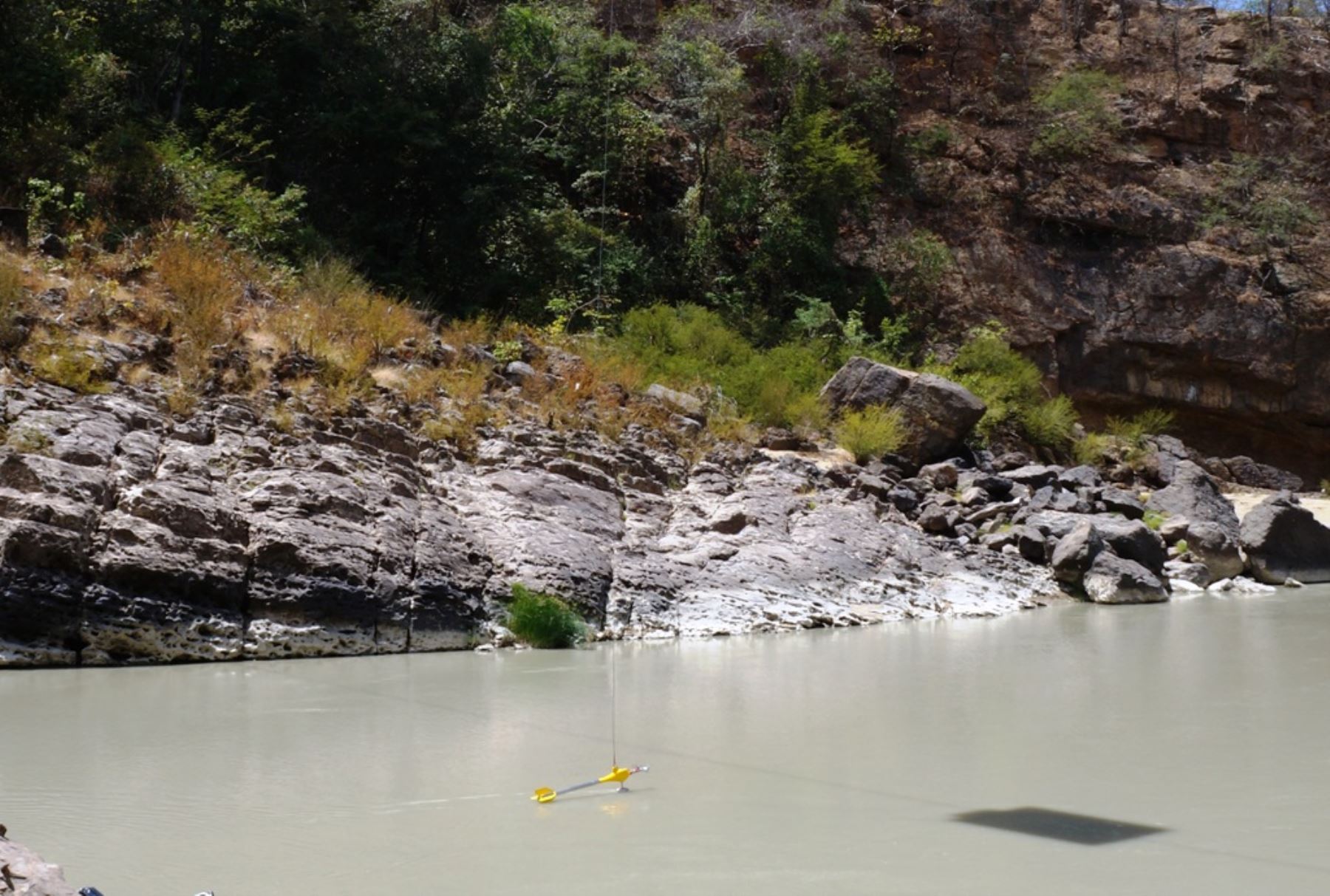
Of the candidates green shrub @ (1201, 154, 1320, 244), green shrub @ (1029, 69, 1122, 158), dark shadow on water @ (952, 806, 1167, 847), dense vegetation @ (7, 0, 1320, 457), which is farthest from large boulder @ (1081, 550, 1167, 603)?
green shrub @ (1029, 69, 1122, 158)

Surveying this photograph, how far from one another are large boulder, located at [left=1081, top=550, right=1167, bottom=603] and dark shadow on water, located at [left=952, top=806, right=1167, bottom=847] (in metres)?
8.58

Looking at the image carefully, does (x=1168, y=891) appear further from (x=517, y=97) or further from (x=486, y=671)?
(x=517, y=97)

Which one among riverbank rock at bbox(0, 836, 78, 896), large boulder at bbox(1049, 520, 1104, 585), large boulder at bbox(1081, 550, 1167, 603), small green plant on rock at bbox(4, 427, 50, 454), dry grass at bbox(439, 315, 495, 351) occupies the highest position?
dry grass at bbox(439, 315, 495, 351)

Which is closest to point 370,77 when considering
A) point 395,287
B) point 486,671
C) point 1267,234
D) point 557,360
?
point 395,287

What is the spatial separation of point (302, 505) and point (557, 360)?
16.0ft

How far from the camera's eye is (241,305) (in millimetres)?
11742

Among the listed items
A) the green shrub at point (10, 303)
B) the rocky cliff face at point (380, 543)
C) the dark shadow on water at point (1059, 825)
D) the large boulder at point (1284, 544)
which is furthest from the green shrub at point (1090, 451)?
the dark shadow on water at point (1059, 825)

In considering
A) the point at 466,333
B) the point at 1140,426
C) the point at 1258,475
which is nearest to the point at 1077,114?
the point at 1140,426

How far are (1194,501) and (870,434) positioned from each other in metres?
4.18

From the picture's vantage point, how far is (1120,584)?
496 inches

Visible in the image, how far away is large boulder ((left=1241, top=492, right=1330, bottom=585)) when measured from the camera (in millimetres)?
14617

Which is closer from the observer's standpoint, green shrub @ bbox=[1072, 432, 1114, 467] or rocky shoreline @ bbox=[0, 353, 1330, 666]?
rocky shoreline @ bbox=[0, 353, 1330, 666]

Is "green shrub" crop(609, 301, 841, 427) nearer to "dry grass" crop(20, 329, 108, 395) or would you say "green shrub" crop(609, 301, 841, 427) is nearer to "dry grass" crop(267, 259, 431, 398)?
"dry grass" crop(267, 259, 431, 398)

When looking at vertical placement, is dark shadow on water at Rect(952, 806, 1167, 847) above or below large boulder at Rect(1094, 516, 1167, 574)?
below
